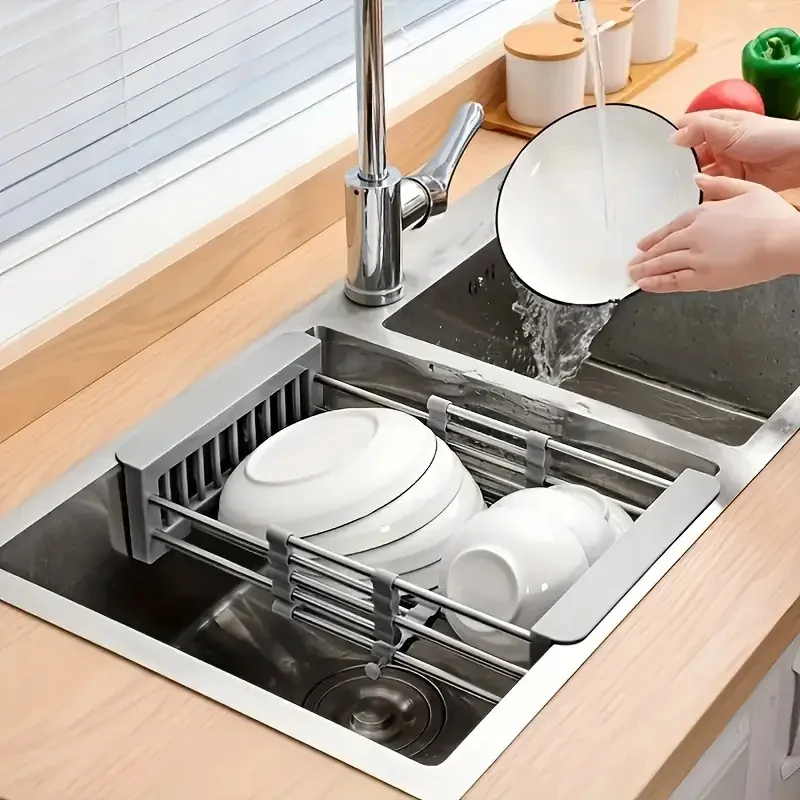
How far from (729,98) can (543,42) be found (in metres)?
0.23

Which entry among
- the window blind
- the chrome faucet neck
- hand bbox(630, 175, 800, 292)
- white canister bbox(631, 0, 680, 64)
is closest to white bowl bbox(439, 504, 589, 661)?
hand bbox(630, 175, 800, 292)

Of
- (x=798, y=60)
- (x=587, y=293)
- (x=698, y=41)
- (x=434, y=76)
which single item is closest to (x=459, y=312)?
(x=587, y=293)

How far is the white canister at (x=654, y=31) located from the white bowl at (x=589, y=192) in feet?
1.27

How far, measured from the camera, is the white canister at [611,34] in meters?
1.63

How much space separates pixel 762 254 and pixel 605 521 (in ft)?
0.88

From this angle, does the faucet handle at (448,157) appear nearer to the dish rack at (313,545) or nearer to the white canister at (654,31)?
the dish rack at (313,545)

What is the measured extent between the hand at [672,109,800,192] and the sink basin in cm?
13

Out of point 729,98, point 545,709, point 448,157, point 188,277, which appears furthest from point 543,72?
point 545,709

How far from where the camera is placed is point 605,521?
1049 mm

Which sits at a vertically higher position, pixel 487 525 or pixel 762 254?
pixel 762 254

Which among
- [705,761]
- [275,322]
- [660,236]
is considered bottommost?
[705,761]

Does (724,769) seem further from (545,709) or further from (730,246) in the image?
(730,246)

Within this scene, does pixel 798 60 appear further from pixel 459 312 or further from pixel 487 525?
pixel 487 525

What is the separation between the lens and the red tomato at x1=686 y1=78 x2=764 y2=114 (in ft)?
4.95
